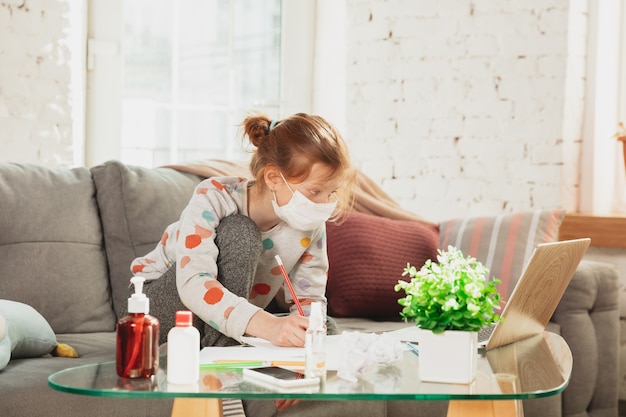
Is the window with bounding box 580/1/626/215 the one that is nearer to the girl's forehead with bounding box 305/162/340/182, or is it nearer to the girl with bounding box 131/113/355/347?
the girl with bounding box 131/113/355/347

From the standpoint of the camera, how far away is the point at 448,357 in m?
1.35

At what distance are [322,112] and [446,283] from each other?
2670mm

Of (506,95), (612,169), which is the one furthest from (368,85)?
(612,169)

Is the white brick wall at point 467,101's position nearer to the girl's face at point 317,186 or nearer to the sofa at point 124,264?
the sofa at point 124,264

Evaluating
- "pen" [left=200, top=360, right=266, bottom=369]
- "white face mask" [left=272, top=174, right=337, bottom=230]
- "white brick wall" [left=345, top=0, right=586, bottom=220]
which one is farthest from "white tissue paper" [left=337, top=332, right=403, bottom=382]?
"white brick wall" [left=345, top=0, right=586, bottom=220]

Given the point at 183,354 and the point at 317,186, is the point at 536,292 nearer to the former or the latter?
the point at 317,186

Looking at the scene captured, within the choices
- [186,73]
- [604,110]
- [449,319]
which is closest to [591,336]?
[604,110]

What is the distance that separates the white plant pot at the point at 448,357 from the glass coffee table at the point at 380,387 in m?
0.02

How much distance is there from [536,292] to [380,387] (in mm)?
487

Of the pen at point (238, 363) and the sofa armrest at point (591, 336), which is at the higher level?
the pen at point (238, 363)

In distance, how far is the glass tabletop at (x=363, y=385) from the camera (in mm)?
1243

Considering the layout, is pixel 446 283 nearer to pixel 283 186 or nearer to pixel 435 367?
pixel 435 367

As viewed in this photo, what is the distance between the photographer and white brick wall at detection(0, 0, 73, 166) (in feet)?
10.0

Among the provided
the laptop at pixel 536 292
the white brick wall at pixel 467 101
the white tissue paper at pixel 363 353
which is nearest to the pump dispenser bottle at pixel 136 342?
the white tissue paper at pixel 363 353
